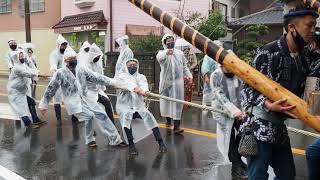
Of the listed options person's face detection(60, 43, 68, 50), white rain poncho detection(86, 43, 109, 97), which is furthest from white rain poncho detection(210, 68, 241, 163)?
person's face detection(60, 43, 68, 50)

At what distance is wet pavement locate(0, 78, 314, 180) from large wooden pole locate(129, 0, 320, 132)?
293 centimetres

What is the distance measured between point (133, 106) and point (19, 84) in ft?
11.6

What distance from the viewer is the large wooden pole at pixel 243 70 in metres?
2.95

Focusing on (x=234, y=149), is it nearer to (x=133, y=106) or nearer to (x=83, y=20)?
(x=133, y=106)

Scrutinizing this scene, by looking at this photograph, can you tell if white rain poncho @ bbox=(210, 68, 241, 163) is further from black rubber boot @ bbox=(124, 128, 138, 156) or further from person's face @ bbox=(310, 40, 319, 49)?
person's face @ bbox=(310, 40, 319, 49)

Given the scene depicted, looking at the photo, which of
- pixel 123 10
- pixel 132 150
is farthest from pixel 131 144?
pixel 123 10

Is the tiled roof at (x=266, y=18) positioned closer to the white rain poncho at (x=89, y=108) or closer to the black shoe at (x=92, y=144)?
the white rain poncho at (x=89, y=108)

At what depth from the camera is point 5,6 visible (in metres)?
27.9

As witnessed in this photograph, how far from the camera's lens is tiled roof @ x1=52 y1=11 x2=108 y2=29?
21.0 m

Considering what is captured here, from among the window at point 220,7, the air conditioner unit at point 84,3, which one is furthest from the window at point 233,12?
the air conditioner unit at point 84,3

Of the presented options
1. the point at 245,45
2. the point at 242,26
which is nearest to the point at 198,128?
the point at 245,45

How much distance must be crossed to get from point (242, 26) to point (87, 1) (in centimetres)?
714

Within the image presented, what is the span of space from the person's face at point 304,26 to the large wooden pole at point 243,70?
0.42 metres

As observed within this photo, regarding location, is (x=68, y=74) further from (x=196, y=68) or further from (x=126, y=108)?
(x=196, y=68)
